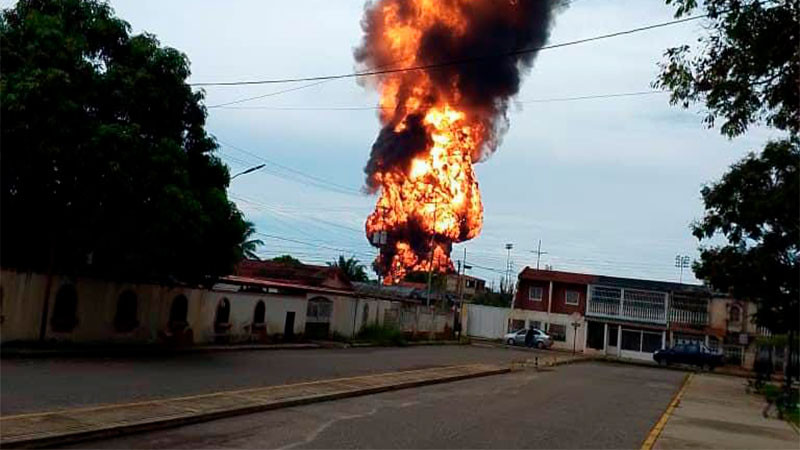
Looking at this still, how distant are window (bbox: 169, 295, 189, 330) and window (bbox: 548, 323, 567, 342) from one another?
125 feet

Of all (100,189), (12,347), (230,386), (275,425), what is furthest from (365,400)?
(12,347)

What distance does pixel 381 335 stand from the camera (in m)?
40.3

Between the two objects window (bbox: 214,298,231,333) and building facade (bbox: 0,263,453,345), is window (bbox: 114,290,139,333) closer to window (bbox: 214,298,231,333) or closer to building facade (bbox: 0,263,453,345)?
building facade (bbox: 0,263,453,345)

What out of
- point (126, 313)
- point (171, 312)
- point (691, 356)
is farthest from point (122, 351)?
point (691, 356)

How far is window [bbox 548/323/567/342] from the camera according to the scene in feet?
195

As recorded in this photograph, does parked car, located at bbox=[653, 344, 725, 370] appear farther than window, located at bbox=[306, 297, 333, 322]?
Yes

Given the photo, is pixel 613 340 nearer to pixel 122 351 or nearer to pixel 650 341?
pixel 650 341

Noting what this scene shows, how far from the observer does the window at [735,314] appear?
53.5 meters

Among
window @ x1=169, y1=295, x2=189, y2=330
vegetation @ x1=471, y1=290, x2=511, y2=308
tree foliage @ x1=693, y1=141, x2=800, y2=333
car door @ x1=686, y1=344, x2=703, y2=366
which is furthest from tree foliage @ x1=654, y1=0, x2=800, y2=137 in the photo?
vegetation @ x1=471, y1=290, x2=511, y2=308

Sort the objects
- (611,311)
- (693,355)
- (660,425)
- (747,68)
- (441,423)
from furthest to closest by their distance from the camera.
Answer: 1. (611,311)
2. (693,355)
3. (660,425)
4. (441,423)
5. (747,68)

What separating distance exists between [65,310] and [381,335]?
2091 centimetres

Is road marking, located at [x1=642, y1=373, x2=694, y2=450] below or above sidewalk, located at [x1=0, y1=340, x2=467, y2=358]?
above

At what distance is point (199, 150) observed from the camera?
21484 mm

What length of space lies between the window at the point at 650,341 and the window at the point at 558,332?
5.75 m
